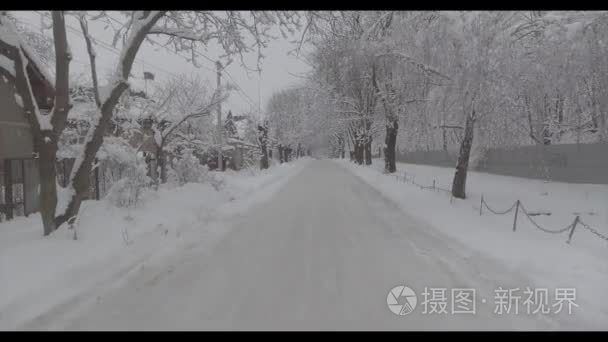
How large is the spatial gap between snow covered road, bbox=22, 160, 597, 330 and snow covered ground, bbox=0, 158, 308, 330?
1.25 feet

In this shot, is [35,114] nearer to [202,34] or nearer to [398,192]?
[202,34]

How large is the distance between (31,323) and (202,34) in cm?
661

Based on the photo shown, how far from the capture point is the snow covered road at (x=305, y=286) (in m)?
3.87

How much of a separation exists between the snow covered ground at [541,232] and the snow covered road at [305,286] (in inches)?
15.9

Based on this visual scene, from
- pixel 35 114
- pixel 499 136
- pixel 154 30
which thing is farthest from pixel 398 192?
pixel 35 114

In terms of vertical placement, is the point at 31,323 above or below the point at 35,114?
below

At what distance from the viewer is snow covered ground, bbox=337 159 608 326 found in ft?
16.2

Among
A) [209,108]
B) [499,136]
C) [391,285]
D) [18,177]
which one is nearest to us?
[391,285]

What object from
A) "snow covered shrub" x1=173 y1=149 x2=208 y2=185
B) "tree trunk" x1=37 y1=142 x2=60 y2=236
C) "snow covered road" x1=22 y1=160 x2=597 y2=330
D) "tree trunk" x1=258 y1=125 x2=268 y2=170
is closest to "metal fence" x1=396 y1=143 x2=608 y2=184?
"snow covered road" x1=22 y1=160 x2=597 y2=330

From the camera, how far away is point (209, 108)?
54.7 ft

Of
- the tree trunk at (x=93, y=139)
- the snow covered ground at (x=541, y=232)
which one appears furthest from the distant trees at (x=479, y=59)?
the tree trunk at (x=93, y=139)

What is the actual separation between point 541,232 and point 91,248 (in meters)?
9.16

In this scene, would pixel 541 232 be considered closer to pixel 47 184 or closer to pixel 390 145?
pixel 47 184

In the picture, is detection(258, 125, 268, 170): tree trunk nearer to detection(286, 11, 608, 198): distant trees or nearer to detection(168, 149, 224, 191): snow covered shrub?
detection(168, 149, 224, 191): snow covered shrub
